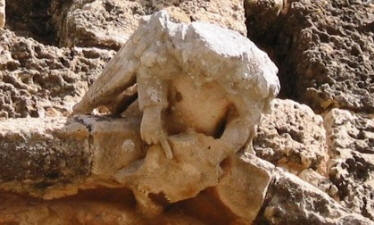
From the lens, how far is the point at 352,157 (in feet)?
14.8

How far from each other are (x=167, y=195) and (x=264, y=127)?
24.7 inches

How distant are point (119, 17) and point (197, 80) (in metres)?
0.98

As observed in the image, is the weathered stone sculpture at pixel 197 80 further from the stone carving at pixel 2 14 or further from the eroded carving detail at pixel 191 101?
the stone carving at pixel 2 14

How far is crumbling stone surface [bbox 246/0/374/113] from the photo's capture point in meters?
4.81

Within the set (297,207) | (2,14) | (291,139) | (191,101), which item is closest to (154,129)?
(191,101)

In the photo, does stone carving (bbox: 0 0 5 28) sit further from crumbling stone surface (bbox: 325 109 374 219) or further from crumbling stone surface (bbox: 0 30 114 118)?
crumbling stone surface (bbox: 325 109 374 219)

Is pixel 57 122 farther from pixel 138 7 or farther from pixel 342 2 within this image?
pixel 342 2

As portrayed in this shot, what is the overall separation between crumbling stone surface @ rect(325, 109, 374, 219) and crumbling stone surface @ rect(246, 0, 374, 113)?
0.10 metres

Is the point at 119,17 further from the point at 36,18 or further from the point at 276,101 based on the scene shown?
the point at 276,101

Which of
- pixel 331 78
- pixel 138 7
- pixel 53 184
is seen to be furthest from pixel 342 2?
pixel 53 184

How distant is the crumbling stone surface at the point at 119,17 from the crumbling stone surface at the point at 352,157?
52cm

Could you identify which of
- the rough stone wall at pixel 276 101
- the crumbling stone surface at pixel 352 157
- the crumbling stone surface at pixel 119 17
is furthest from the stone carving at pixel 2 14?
the crumbling stone surface at pixel 352 157

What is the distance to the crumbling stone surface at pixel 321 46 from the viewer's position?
15.8 feet

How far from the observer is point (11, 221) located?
3.79m
